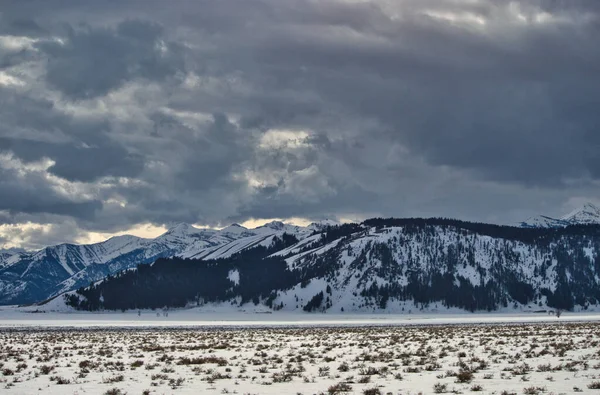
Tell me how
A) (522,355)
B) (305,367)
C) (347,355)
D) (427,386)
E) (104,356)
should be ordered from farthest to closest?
(104,356) < (347,355) < (522,355) < (305,367) < (427,386)

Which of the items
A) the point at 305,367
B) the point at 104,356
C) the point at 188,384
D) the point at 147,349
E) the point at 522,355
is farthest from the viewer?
the point at 147,349

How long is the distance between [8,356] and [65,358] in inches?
216

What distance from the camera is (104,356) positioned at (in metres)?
52.7

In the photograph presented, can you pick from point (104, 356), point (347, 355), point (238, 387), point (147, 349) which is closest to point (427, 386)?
point (238, 387)

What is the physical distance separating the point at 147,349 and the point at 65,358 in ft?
29.6

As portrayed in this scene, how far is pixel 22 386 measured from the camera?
113 feet

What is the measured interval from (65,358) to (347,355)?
2027cm

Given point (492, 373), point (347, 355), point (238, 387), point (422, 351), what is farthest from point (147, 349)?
point (492, 373)

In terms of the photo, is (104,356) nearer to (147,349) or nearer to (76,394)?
(147,349)

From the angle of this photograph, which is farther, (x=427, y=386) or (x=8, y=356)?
(x=8, y=356)

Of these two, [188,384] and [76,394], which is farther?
[188,384]

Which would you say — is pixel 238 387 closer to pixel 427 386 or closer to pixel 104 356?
pixel 427 386

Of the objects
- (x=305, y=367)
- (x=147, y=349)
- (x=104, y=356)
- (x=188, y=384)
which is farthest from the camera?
(x=147, y=349)

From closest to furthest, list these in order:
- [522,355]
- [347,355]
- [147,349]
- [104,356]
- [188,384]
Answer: [188,384] < [522,355] < [347,355] < [104,356] < [147,349]
